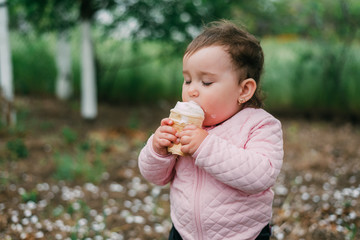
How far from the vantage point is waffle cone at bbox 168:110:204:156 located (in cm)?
158

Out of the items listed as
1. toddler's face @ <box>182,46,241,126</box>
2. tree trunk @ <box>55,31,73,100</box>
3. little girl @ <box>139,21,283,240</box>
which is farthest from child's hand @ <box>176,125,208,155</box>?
tree trunk @ <box>55,31,73,100</box>

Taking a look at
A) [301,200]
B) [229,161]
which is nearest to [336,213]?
[301,200]

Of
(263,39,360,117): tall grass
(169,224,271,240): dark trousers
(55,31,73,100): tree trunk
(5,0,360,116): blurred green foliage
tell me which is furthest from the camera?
(55,31,73,100): tree trunk

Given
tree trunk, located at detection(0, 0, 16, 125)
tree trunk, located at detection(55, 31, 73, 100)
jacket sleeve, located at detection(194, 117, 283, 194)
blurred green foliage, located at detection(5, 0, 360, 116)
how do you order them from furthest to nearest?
tree trunk, located at detection(55, 31, 73, 100), blurred green foliage, located at detection(5, 0, 360, 116), tree trunk, located at detection(0, 0, 16, 125), jacket sleeve, located at detection(194, 117, 283, 194)

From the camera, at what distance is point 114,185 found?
12.7ft

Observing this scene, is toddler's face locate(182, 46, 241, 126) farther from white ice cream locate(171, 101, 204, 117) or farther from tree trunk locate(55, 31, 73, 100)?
tree trunk locate(55, 31, 73, 100)

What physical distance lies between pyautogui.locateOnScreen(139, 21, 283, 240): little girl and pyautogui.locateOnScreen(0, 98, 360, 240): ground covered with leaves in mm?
1269

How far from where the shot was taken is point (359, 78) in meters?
6.59

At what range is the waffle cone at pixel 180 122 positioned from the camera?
5.19ft

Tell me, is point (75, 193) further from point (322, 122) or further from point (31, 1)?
point (322, 122)

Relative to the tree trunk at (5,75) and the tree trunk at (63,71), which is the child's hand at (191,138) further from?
the tree trunk at (63,71)

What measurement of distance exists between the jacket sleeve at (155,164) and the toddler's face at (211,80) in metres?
0.27

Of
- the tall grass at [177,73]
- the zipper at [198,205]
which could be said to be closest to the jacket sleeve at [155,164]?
the zipper at [198,205]

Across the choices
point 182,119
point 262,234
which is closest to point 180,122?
point 182,119
